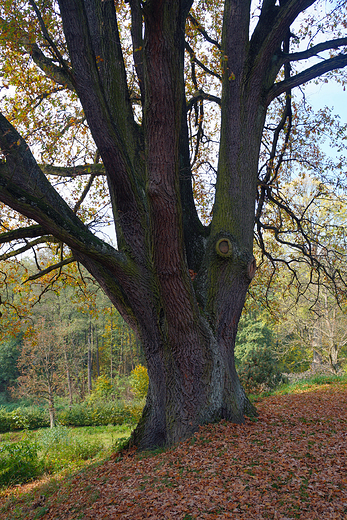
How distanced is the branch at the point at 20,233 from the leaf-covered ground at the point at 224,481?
9.78 feet

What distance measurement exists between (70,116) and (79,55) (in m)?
2.34

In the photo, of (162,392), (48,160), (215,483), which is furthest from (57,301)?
(215,483)

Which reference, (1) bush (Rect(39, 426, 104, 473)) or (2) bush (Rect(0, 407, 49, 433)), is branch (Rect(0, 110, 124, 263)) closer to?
(1) bush (Rect(39, 426, 104, 473))

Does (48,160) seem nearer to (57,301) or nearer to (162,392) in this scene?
(162,392)

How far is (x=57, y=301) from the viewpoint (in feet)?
76.8

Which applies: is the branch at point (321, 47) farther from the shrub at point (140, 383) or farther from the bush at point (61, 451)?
the shrub at point (140, 383)

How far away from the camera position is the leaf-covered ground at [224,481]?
8.60ft

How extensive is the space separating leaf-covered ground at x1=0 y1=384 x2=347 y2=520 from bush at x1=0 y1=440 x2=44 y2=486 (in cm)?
181

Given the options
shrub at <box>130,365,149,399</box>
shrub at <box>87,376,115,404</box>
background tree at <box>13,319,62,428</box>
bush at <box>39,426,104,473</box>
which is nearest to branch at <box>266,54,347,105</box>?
bush at <box>39,426,104,473</box>

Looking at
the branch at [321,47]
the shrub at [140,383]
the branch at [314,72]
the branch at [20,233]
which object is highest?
the branch at [321,47]

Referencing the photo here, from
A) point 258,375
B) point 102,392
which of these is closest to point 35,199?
point 258,375

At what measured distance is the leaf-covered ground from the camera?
2.62 metres

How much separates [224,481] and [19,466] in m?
5.35

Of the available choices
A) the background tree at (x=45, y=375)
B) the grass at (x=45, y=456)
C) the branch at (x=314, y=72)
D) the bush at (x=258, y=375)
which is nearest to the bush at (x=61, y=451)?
the grass at (x=45, y=456)
